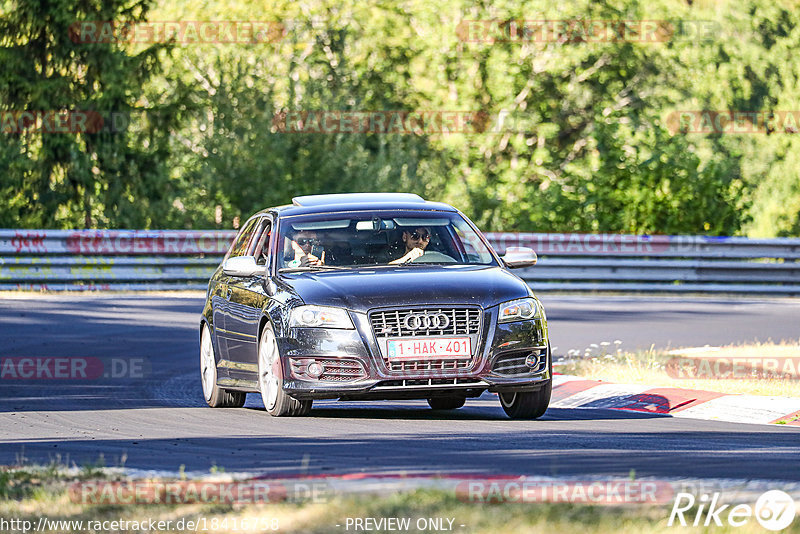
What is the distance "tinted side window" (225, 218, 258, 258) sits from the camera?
13.3 metres

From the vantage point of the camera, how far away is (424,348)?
10766 millimetres

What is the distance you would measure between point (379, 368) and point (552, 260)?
56.6 feet

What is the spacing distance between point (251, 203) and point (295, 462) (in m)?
25.0

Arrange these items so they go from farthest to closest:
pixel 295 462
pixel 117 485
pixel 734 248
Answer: pixel 734 248, pixel 295 462, pixel 117 485

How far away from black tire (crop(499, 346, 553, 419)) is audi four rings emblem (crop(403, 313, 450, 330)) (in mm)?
969

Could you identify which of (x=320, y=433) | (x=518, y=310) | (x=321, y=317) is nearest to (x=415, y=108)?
(x=518, y=310)

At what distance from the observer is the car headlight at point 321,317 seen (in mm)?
10812

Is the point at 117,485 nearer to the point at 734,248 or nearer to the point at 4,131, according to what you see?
the point at 734,248

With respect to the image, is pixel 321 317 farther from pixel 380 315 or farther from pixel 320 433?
pixel 320 433

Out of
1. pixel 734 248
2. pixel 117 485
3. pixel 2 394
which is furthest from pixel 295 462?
pixel 734 248

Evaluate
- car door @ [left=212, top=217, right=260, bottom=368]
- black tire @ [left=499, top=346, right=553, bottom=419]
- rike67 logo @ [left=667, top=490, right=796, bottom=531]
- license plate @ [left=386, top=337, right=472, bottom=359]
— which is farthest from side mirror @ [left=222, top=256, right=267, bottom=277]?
rike67 logo @ [left=667, top=490, right=796, bottom=531]

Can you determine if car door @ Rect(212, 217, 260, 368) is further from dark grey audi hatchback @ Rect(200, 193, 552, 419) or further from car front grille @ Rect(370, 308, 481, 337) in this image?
car front grille @ Rect(370, 308, 481, 337)

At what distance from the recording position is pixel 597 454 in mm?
8805

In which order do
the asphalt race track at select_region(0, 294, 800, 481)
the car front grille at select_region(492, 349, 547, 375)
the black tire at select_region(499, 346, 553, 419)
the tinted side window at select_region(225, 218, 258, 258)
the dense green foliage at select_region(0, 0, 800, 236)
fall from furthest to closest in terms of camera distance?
1. the dense green foliage at select_region(0, 0, 800, 236)
2. the tinted side window at select_region(225, 218, 258, 258)
3. the black tire at select_region(499, 346, 553, 419)
4. the car front grille at select_region(492, 349, 547, 375)
5. the asphalt race track at select_region(0, 294, 800, 481)
